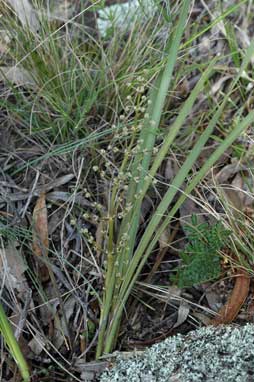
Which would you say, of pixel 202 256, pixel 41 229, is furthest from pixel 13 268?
pixel 202 256

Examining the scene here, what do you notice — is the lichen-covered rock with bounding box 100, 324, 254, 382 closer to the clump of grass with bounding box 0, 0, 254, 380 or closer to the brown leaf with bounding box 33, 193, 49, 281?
the clump of grass with bounding box 0, 0, 254, 380

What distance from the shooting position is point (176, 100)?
1919 millimetres

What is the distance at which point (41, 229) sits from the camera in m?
1.67

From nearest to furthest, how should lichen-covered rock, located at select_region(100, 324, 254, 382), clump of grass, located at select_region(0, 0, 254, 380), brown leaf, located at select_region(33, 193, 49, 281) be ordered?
lichen-covered rock, located at select_region(100, 324, 254, 382), clump of grass, located at select_region(0, 0, 254, 380), brown leaf, located at select_region(33, 193, 49, 281)

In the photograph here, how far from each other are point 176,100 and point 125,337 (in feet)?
2.41

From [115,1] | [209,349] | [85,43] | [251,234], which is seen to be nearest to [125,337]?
[209,349]

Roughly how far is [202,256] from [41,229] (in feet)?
1.41

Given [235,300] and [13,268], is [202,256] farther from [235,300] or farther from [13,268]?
[13,268]

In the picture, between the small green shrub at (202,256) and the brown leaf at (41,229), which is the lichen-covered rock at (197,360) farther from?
the brown leaf at (41,229)

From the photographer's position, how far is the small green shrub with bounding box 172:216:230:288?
5.04 ft

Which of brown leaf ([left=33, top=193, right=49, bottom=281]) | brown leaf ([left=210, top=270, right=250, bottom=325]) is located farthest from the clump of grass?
brown leaf ([left=210, top=270, right=250, bottom=325])

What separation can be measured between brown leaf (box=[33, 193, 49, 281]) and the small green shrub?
350mm

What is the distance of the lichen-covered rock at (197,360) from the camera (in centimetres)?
133

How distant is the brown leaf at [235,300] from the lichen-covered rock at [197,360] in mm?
106
